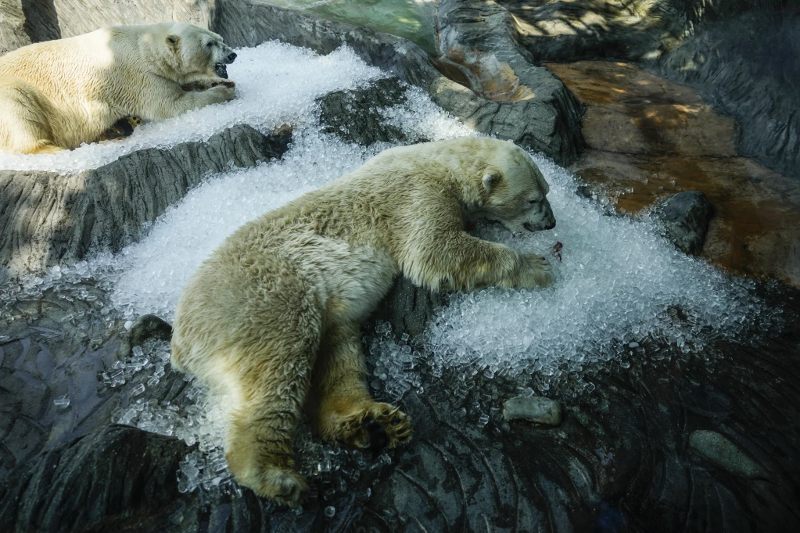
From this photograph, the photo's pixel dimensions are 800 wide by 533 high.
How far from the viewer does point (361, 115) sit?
222 inches

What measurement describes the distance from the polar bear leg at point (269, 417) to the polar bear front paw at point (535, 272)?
62.1 inches

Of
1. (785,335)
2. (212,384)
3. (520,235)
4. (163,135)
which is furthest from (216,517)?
(163,135)

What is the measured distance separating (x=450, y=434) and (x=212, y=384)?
134 centimetres

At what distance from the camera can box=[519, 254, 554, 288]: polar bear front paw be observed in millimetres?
3686

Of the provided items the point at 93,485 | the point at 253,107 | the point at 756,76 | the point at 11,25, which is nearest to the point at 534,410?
the point at 93,485

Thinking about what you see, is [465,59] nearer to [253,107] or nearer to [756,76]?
[253,107]

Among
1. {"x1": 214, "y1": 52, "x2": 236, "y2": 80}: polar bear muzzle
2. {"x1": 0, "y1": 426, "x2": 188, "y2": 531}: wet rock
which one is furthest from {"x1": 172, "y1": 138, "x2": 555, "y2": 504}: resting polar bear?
{"x1": 214, "y1": 52, "x2": 236, "y2": 80}: polar bear muzzle

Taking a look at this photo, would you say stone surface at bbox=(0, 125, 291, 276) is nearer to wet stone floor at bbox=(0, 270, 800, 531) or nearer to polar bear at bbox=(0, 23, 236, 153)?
wet stone floor at bbox=(0, 270, 800, 531)

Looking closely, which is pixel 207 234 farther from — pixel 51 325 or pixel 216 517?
pixel 216 517

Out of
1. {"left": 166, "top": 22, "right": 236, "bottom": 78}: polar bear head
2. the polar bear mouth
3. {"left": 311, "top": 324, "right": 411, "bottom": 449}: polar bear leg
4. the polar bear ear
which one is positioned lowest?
{"left": 311, "top": 324, "right": 411, "bottom": 449}: polar bear leg

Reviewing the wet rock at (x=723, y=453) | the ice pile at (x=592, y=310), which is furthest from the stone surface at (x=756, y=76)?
the wet rock at (x=723, y=453)

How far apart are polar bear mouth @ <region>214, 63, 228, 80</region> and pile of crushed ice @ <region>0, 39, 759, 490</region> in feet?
3.03

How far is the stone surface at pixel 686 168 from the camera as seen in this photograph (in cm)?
420

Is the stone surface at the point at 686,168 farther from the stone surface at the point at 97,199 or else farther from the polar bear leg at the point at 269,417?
the stone surface at the point at 97,199
